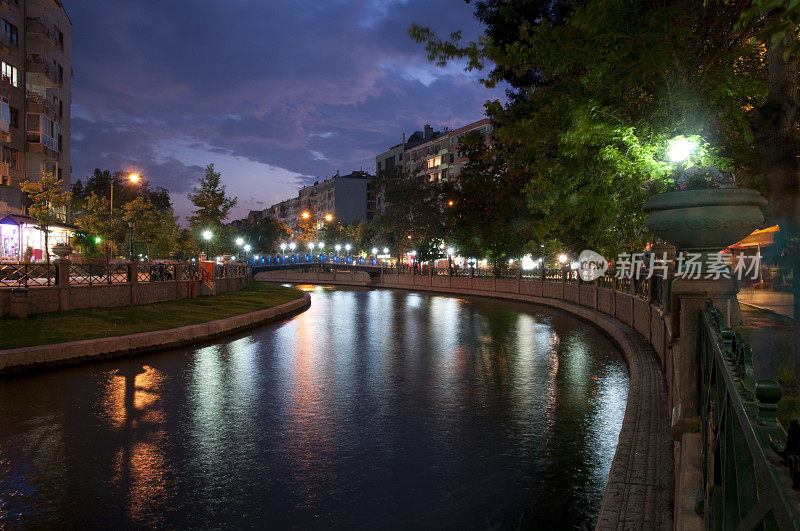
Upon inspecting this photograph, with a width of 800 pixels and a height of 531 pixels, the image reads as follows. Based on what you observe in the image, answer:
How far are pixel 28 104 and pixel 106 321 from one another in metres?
30.5

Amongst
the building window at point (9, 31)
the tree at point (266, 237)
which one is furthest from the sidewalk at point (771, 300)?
the tree at point (266, 237)

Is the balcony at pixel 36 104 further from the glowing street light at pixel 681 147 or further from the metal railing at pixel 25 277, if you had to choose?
the glowing street light at pixel 681 147

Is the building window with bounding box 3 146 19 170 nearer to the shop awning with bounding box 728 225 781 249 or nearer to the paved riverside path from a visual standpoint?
the shop awning with bounding box 728 225 781 249

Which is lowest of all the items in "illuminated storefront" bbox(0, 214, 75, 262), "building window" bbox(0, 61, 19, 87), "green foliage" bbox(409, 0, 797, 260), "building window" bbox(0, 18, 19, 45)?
"illuminated storefront" bbox(0, 214, 75, 262)

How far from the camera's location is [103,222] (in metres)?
52.2

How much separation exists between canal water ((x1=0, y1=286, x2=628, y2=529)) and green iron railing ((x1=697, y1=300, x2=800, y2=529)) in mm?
2190

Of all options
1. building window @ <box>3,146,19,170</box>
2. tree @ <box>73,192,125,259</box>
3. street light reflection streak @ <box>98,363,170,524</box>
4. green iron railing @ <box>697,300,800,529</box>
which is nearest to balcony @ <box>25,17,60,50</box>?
building window @ <box>3,146,19,170</box>

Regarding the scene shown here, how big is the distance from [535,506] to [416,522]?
1.18 metres

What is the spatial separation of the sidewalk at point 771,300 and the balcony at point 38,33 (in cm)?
4505

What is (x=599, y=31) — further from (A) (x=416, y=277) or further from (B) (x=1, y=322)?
(A) (x=416, y=277)

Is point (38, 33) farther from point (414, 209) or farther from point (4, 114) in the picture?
point (414, 209)

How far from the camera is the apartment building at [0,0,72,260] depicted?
36.3 m

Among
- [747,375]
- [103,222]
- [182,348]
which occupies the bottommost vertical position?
[182,348]

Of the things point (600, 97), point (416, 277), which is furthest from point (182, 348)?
point (416, 277)
